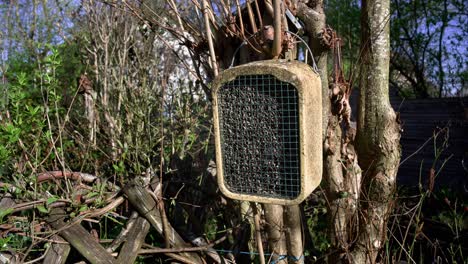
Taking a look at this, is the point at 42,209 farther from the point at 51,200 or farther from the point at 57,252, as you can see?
the point at 57,252

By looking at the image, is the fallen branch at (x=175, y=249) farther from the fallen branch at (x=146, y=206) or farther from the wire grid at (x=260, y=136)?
the wire grid at (x=260, y=136)

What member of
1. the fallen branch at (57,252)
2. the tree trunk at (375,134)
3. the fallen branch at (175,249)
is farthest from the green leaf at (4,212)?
the tree trunk at (375,134)

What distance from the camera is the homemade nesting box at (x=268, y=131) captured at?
6.05 ft

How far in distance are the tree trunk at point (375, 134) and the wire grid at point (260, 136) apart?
1.10 metres

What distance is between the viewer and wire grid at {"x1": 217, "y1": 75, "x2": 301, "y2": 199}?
1.89 meters

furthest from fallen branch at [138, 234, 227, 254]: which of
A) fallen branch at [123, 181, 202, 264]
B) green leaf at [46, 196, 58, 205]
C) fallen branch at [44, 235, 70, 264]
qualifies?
green leaf at [46, 196, 58, 205]

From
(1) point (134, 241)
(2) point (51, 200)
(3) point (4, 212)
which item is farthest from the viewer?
(1) point (134, 241)

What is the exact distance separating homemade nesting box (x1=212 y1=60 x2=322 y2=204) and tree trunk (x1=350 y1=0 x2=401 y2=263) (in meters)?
0.97

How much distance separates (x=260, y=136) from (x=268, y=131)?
47mm

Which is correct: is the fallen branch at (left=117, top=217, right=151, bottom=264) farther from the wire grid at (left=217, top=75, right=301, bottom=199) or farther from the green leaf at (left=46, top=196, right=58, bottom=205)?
the wire grid at (left=217, top=75, right=301, bottom=199)

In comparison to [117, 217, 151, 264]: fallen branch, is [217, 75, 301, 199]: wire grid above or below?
above

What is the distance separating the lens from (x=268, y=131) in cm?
196

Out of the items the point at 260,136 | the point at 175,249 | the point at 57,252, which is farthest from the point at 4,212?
the point at 260,136

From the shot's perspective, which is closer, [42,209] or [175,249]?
[42,209]
